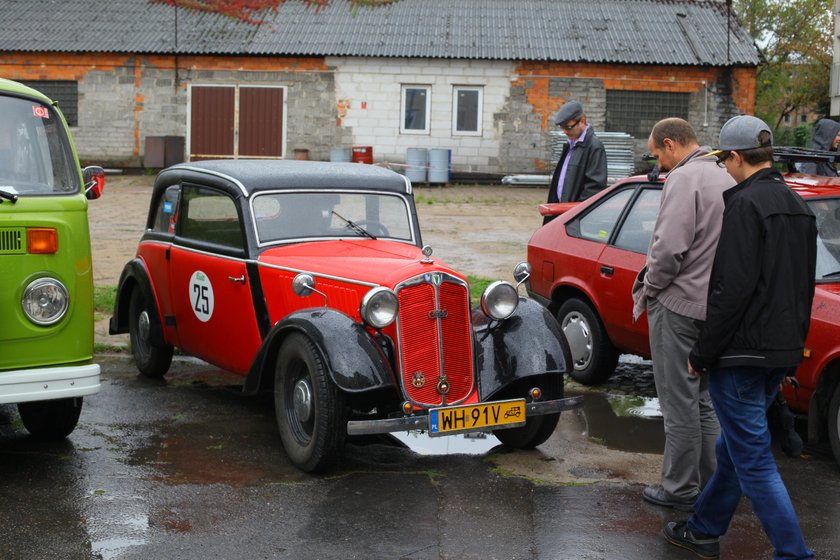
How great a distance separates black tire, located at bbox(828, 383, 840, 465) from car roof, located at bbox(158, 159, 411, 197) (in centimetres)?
307

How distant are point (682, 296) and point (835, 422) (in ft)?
4.70

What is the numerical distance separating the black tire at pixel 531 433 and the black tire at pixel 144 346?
2.89 metres

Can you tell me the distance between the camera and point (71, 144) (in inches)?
241

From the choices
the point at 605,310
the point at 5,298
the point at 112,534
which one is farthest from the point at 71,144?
the point at 605,310

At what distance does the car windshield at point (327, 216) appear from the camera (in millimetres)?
6793

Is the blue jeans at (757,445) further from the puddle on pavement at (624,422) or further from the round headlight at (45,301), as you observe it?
the round headlight at (45,301)

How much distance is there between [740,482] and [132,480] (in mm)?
3172

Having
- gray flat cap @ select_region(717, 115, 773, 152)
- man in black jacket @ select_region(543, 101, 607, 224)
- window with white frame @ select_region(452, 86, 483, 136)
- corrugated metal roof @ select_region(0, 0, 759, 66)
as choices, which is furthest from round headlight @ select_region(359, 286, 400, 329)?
window with white frame @ select_region(452, 86, 483, 136)

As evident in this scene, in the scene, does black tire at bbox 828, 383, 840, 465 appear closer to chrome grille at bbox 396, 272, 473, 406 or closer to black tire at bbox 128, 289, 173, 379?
chrome grille at bbox 396, 272, 473, 406

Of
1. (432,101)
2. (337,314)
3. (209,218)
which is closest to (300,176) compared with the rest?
(209,218)

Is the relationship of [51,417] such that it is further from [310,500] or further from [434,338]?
[434,338]

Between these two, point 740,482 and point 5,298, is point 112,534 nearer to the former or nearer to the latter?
point 5,298

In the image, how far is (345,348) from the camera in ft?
18.2

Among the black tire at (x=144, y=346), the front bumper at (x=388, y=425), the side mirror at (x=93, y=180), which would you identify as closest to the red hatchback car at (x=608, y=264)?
the front bumper at (x=388, y=425)
